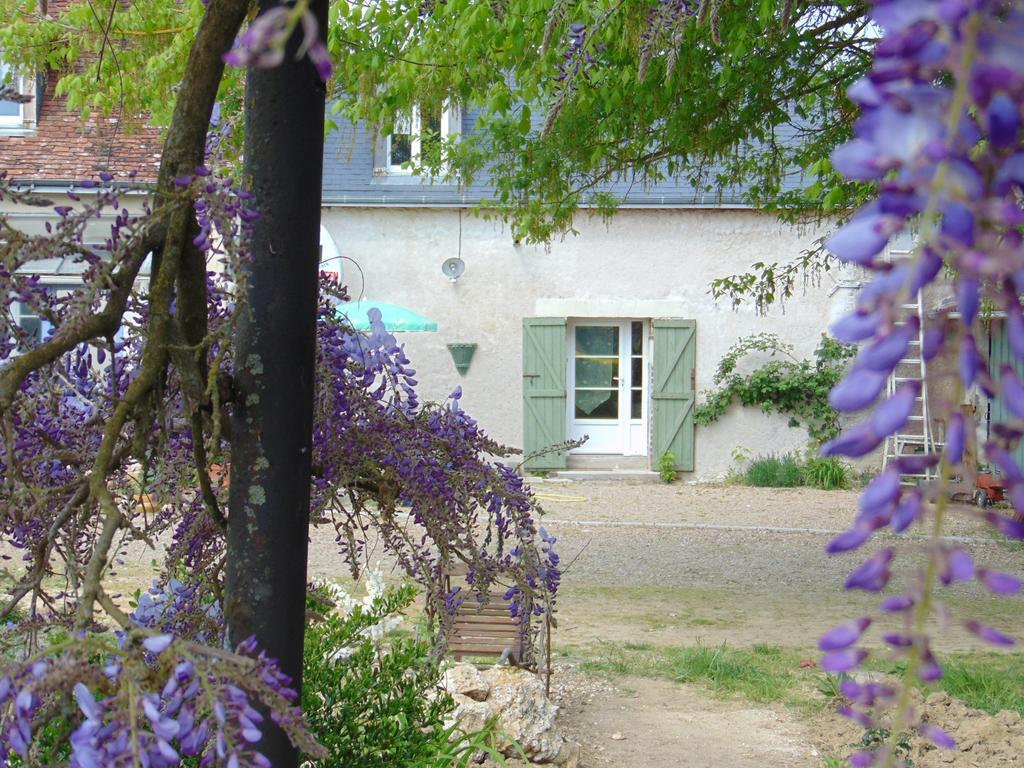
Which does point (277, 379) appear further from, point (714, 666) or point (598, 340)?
point (598, 340)

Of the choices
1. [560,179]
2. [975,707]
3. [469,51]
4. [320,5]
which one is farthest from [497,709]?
[560,179]

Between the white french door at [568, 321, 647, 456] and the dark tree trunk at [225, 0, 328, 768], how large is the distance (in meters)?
13.0

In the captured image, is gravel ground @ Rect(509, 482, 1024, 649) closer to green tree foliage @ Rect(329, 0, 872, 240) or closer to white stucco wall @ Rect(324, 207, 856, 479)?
white stucco wall @ Rect(324, 207, 856, 479)

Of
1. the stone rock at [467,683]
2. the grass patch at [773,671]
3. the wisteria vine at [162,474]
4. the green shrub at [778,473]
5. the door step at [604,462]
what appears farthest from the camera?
the door step at [604,462]

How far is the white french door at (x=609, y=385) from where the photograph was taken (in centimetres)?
1464

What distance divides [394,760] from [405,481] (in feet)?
3.24

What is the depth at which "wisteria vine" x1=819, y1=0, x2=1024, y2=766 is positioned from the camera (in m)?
0.49

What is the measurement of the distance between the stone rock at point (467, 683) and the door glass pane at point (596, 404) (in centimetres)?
1035

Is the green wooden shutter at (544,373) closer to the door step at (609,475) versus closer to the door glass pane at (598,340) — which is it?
the door step at (609,475)

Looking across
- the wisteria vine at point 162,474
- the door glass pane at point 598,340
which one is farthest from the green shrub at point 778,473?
the wisteria vine at point 162,474

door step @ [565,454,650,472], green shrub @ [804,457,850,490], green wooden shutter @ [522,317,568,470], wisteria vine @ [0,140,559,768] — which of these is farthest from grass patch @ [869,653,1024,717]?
door step @ [565,454,650,472]

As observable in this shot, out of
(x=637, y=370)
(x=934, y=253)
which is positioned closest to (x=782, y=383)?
(x=637, y=370)

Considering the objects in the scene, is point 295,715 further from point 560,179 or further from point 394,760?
point 560,179

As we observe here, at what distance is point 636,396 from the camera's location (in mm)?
14672
